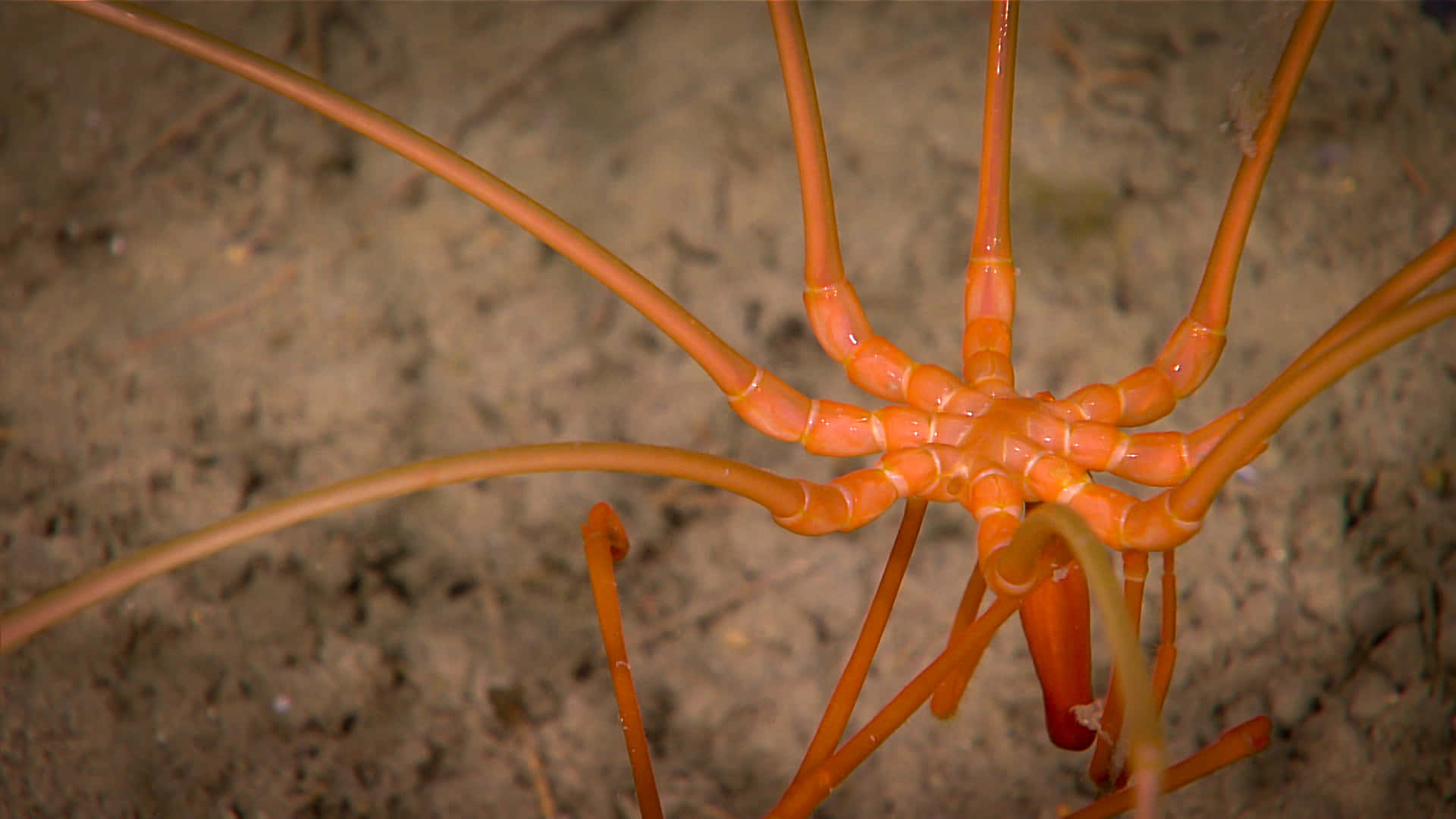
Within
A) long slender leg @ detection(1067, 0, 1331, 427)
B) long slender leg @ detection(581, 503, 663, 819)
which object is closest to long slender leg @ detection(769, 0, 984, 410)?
long slender leg @ detection(1067, 0, 1331, 427)

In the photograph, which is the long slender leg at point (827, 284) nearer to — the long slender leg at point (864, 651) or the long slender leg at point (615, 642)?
the long slender leg at point (864, 651)

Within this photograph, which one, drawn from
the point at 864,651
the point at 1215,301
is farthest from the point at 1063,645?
the point at 1215,301

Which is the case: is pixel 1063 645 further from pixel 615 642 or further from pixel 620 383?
pixel 620 383

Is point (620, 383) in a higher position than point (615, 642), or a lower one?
higher

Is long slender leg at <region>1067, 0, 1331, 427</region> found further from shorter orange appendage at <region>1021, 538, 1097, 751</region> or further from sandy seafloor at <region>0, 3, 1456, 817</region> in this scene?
shorter orange appendage at <region>1021, 538, 1097, 751</region>

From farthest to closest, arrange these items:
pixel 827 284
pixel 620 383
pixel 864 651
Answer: pixel 620 383 → pixel 827 284 → pixel 864 651

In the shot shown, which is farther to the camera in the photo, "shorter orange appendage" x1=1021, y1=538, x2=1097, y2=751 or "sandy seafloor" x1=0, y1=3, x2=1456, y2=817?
"sandy seafloor" x1=0, y1=3, x2=1456, y2=817

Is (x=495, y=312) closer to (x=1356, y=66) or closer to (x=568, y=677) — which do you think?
(x=568, y=677)

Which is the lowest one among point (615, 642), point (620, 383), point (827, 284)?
point (615, 642)
